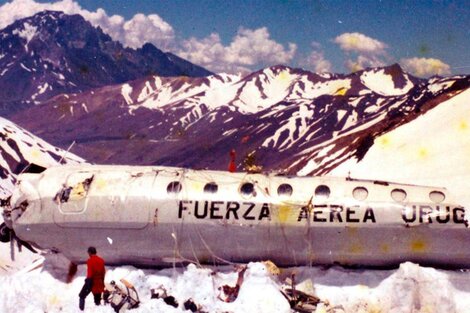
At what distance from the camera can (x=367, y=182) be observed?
21344 mm

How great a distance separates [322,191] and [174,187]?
660cm

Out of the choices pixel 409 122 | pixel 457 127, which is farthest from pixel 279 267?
pixel 409 122

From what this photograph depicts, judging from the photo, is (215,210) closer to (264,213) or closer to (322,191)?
(264,213)

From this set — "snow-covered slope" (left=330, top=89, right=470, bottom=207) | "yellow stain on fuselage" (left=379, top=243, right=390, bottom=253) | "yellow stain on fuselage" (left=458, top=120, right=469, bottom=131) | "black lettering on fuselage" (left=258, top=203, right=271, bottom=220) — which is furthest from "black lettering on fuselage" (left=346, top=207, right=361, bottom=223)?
"yellow stain on fuselage" (left=458, top=120, right=469, bottom=131)

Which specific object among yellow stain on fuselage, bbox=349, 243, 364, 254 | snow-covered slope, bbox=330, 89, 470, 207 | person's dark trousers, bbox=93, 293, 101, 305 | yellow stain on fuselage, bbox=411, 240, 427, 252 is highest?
snow-covered slope, bbox=330, 89, 470, 207

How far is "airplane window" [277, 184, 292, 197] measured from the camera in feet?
68.8

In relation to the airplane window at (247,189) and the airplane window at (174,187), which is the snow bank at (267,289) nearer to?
the airplane window at (247,189)

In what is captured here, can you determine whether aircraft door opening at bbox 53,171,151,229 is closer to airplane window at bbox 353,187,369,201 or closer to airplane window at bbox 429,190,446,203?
airplane window at bbox 353,187,369,201

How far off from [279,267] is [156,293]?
18.3 feet

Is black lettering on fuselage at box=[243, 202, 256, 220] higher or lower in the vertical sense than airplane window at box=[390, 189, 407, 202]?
lower

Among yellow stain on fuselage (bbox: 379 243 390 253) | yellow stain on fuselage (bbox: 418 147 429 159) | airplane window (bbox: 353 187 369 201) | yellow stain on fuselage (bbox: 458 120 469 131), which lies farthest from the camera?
yellow stain on fuselage (bbox: 458 120 469 131)

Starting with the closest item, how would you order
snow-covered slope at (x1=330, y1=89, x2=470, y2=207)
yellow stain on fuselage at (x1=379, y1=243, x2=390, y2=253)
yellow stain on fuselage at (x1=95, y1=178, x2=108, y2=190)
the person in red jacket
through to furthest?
the person in red jacket → yellow stain on fuselage at (x1=379, y1=243, x2=390, y2=253) → yellow stain on fuselage at (x1=95, y1=178, x2=108, y2=190) → snow-covered slope at (x1=330, y1=89, x2=470, y2=207)

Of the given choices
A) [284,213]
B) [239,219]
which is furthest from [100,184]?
[284,213]

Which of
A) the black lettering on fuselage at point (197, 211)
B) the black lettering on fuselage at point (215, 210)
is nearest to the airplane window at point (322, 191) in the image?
the black lettering on fuselage at point (215, 210)
